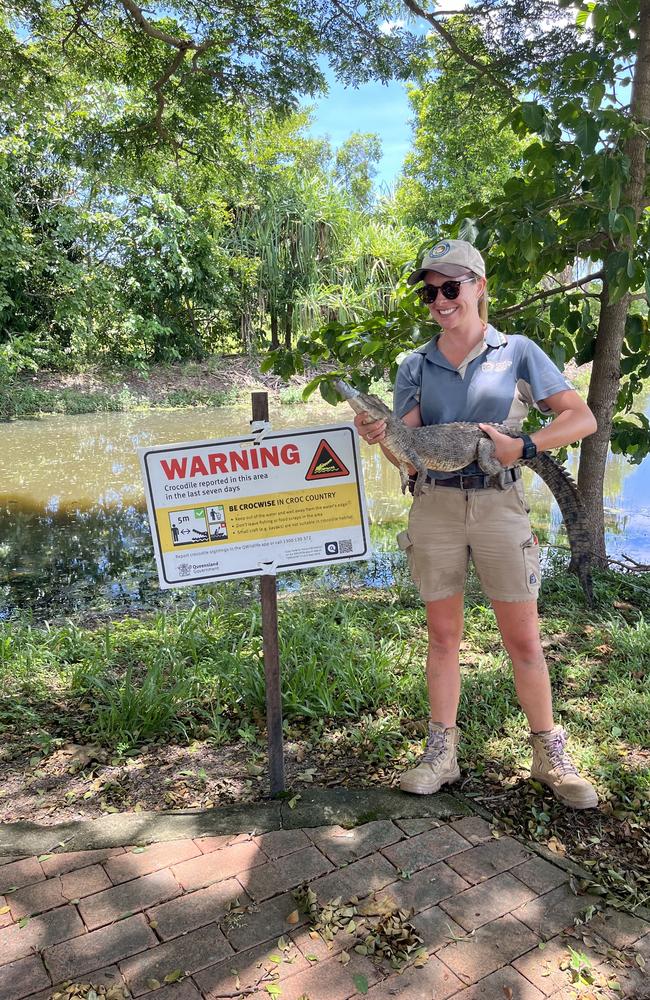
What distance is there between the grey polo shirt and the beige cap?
18 cm

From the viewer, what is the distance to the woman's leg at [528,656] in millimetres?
1982

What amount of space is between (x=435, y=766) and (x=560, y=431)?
42.7 inches

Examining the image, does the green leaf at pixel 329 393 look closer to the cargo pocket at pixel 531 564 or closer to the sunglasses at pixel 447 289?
the sunglasses at pixel 447 289

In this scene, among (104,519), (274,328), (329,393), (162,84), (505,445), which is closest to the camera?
(505,445)

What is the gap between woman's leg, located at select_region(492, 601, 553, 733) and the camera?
198 cm

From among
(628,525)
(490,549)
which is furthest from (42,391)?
(490,549)

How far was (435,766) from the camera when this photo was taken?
2.14 meters

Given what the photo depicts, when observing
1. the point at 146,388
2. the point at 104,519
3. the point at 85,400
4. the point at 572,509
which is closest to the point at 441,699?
the point at 572,509

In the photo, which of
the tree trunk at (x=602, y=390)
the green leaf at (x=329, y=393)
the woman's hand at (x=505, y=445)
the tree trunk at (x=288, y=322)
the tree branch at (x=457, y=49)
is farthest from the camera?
the tree trunk at (x=288, y=322)

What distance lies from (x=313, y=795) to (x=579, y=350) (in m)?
2.93

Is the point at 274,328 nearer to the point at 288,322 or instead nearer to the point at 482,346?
the point at 288,322

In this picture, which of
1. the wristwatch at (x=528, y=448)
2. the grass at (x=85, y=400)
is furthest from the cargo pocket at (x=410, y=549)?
the grass at (x=85, y=400)

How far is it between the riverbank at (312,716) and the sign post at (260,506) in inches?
16.7

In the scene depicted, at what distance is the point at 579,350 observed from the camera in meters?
3.95
